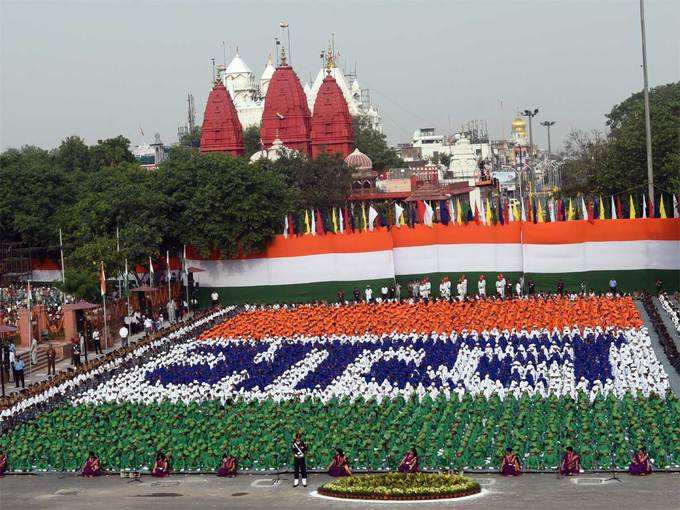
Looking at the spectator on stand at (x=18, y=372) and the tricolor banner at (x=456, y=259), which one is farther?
the tricolor banner at (x=456, y=259)

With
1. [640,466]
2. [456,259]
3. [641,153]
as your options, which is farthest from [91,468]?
[641,153]

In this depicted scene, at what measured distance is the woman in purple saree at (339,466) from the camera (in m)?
23.9

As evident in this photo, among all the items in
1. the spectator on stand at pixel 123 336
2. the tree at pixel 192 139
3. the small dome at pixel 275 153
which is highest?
the tree at pixel 192 139

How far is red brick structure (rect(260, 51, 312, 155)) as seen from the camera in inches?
3839

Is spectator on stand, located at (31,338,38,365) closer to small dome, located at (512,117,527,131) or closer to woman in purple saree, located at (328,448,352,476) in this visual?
woman in purple saree, located at (328,448,352,476)

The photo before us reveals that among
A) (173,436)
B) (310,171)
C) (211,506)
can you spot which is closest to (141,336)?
(173,436)

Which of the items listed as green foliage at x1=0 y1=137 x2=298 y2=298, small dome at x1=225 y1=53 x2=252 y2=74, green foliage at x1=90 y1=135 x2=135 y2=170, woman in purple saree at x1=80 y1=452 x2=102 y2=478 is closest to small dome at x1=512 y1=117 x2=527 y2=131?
small dome at x1=225 y1=53 x2=252 y2=74

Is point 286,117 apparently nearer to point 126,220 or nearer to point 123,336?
point 126,220

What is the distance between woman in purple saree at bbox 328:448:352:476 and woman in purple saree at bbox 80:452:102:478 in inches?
178

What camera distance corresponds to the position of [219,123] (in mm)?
95875

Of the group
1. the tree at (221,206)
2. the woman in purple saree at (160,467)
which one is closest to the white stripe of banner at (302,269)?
the tree at (221,206)

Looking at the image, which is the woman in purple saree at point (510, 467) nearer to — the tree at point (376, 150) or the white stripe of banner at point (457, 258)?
the white stripe of banner at point (457, 258)

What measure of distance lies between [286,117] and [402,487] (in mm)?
77363

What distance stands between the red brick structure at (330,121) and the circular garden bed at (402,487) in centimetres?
7258
